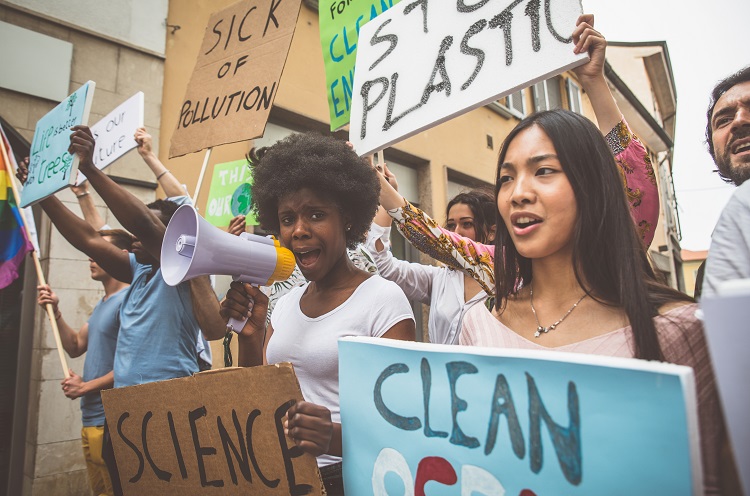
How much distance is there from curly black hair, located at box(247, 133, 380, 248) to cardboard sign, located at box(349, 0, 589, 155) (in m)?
0.14

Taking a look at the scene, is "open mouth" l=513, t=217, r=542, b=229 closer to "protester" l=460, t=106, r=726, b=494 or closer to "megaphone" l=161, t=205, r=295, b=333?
"protester" l=460, t=106, r=726, b=494

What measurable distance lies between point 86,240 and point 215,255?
1.54 meters

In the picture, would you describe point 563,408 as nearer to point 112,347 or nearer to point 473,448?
point 473,448

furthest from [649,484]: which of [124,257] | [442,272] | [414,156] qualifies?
[414,156]

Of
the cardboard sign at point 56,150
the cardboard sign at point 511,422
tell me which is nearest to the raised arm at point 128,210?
the cardboard sign at point 56,150

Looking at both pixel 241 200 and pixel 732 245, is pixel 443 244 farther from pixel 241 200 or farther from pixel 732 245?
pixel 241 200

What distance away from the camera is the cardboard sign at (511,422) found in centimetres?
62

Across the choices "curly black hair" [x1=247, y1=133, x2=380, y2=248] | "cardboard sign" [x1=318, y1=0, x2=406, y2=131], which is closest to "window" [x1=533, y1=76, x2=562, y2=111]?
"cardboard sign" [x1=318, y1=0, x2=406, y2=131]

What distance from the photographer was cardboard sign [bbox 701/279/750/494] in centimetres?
51

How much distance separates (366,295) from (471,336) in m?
0.37

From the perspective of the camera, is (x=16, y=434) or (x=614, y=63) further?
(x=614, y=63)

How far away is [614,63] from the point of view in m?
16.0

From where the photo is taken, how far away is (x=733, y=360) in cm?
52

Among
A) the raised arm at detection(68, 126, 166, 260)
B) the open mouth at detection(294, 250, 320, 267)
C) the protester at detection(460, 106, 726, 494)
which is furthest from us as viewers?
the raised arm at detection(68, 126, 166, 260)
